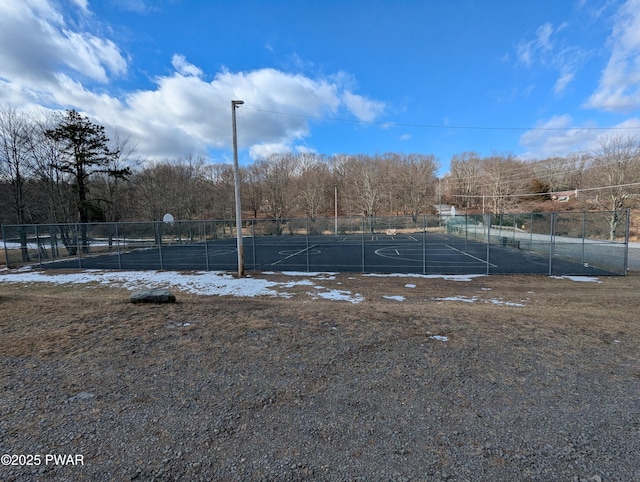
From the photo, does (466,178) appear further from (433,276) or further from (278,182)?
(433,276)

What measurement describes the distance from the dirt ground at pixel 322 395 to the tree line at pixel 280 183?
1459cm

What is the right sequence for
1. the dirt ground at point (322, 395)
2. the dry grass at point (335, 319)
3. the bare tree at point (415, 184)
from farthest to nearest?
the bare tree at point (415, 184) → the dry grass at point (335, 319) → the dirt ground at point (322, 395)

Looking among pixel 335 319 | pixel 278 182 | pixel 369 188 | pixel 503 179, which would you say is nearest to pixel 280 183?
pixel 278 182

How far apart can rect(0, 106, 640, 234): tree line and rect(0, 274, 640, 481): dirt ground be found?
14590mm

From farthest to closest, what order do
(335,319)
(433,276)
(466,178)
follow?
(466,178) < (433,276) < (335,319)

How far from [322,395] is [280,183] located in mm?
53751

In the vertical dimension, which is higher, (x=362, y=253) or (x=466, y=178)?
(x=466, y=178)

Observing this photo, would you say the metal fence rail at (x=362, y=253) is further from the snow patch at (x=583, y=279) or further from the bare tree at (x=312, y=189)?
the bare tree at (x=312, y=189)

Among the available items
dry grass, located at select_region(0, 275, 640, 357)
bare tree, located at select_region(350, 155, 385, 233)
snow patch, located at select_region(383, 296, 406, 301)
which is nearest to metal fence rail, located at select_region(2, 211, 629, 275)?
snow patch, located at select_region(383, 296, 406, 301)

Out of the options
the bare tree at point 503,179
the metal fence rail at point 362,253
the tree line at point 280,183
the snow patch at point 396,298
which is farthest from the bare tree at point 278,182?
the snow patch at point 396,298

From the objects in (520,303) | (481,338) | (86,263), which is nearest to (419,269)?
(520,303)

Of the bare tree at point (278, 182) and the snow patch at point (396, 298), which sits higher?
the bare tree at point (278, 182)

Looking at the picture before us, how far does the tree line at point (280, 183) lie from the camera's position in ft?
63.0

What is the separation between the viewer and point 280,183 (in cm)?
5462
